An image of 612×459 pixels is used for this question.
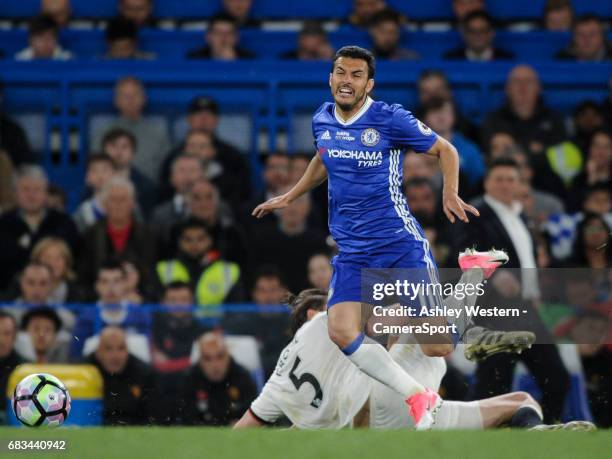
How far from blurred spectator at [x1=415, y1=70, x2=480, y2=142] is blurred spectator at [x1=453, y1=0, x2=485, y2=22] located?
122 cm

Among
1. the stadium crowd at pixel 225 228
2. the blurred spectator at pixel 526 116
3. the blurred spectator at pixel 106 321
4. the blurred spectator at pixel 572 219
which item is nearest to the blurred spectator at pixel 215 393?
the stadium crowd at pixel 225 228

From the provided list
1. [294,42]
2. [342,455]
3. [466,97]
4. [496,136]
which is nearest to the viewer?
[342,455]

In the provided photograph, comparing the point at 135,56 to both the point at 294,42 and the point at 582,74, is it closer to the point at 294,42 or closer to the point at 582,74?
the point at 294,42

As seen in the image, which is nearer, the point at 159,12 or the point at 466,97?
the point at 466,97

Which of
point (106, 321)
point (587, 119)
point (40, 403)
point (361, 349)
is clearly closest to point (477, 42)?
point (587, 119)

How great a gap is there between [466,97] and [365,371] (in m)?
4.96

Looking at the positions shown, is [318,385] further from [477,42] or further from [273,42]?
[273,42]

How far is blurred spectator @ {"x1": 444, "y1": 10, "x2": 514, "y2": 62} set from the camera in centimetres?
1214

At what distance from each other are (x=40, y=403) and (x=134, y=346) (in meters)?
1.91

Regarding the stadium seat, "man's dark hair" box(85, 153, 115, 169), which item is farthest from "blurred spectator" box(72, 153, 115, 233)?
the stadium seat

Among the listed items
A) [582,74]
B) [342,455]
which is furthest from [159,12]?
[342,455]

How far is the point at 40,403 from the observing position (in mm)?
7410

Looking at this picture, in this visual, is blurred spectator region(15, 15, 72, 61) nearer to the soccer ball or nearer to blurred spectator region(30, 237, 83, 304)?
blurred spectator region(30, 237, 83, 304)

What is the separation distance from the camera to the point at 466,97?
Result: 11906 mm
